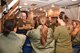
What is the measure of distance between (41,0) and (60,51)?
34.8 feet

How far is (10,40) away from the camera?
114 inches

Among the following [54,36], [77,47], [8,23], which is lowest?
[77,47]

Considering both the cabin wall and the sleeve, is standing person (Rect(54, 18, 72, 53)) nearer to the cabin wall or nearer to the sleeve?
the sleeve

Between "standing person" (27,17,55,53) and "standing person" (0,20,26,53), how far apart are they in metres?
0.95

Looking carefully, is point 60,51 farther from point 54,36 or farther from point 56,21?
point 56,21

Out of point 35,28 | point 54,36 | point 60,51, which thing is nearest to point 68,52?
point 60,51

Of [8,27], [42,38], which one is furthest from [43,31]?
[8,27]

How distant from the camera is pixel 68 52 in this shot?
13.8 feet

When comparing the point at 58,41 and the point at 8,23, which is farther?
the point at 58,41

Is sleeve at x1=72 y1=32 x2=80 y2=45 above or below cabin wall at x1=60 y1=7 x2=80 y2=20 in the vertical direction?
above

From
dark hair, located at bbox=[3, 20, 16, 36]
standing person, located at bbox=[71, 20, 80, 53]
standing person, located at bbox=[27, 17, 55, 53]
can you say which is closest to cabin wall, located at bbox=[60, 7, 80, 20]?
standing person, located at bbox=[71, 20, 80, 53]

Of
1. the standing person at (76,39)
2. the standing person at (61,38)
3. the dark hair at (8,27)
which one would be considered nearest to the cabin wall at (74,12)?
the standing person at (76,39)

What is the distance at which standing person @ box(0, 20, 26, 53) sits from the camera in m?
2.85

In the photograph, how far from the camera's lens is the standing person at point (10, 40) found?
285 cm
